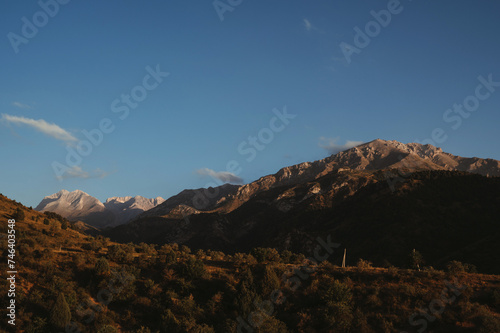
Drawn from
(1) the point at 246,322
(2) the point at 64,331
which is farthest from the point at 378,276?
(2) the point at 64,331

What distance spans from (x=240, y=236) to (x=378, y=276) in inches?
5361

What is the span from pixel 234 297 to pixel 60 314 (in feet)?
56.4

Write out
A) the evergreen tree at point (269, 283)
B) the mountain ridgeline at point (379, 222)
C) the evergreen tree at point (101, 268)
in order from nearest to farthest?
the evergreen tree at point (269, 283)
the evergreen tree at point (101, 268)
the mountain ridgeline at point (379, 222)

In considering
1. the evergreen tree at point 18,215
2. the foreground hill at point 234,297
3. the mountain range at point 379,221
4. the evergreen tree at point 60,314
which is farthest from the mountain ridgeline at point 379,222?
the evergreen tree at point 18,215

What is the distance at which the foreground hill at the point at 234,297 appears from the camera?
104 ft

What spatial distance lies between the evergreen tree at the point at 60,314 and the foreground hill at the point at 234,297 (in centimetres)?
9

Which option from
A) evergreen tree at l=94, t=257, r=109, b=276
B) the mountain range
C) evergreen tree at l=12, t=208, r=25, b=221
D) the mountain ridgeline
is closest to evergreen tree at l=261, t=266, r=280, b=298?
evergreen tree at l=94, t=257, r=109, b=276

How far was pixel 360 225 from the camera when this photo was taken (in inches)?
4505

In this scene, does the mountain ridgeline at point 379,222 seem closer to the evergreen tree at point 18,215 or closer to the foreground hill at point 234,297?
the foreground hill at point 234,297

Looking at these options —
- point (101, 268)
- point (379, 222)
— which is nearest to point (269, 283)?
point (101, 268)

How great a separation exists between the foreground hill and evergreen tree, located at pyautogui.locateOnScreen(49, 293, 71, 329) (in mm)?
86

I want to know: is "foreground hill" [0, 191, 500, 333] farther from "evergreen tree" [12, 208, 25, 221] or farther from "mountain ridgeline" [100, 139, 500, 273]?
"mountain ridgeline" [100, 139, 500, 273]

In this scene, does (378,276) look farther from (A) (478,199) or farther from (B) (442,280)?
(A) (478,199)

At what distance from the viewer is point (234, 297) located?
37.4 m
